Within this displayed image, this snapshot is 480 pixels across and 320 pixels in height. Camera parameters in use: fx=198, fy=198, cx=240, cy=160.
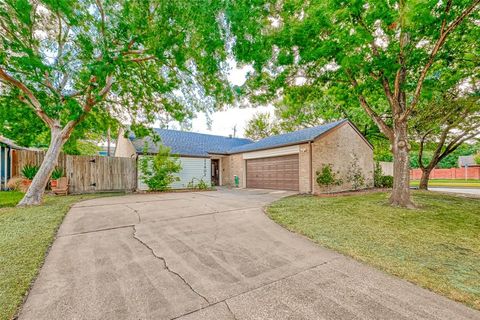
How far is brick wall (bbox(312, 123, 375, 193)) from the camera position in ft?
35.4

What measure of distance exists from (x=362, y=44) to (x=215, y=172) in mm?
A: 14021

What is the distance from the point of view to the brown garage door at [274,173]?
1159cm

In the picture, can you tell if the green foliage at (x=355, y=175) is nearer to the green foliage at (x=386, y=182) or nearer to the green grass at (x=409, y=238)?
the green foliage at (x=386, y=182)

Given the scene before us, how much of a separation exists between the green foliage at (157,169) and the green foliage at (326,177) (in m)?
8.22

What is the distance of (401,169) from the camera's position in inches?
280

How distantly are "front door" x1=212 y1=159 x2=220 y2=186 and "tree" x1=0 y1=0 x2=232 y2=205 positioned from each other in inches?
333

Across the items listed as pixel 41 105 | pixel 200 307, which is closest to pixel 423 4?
pixel 200 307

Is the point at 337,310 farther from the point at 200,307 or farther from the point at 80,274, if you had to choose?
the point at 80,274

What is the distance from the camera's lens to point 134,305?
6.61 feet

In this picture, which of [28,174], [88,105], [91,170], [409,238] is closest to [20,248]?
[88,105]

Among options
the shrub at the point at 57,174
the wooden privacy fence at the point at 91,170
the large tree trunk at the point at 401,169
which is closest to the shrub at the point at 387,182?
the large tree trunk at the point at 401,169

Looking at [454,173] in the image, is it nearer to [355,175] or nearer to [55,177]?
[355,175]

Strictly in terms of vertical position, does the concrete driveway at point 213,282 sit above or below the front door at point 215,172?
below

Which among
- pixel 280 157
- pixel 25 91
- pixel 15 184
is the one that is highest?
pixel 25 91
